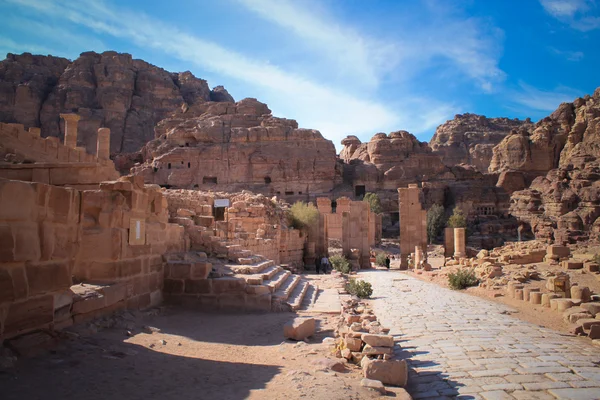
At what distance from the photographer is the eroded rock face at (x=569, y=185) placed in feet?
104

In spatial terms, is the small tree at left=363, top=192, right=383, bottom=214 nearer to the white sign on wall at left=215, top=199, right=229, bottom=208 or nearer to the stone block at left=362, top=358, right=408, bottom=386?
the white sign on wall at left=215, top=199, right=229, bottom=208

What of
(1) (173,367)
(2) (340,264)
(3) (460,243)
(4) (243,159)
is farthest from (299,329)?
(4) (243,159)

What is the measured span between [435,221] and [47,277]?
4252 cm

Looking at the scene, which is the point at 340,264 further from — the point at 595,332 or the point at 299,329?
the point at 299,329

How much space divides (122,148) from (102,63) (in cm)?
Answer: 1445

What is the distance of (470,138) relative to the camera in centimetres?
8362

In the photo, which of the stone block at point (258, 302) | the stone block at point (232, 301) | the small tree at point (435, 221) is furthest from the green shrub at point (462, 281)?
the small tree at point (435, 221)

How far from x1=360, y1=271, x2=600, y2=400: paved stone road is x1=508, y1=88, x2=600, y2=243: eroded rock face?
23998 mm

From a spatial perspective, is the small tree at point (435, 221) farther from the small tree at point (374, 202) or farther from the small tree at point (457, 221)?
the small tree at point (374, 202)

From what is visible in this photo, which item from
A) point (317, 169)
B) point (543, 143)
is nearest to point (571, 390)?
point (317, 169)

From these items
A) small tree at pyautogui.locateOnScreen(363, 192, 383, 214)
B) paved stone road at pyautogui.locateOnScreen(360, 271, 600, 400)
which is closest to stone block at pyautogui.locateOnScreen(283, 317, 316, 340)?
paved stone road at pyautogui.locateOnScreen(360, 271, 600, 400)

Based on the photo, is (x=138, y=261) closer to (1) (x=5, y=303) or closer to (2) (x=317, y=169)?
(1) (x=5, y=303)

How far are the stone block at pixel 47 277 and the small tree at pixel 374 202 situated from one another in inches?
1625

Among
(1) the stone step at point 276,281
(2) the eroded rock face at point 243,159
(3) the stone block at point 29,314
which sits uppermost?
(2) the eroded rock face at point 243,159
